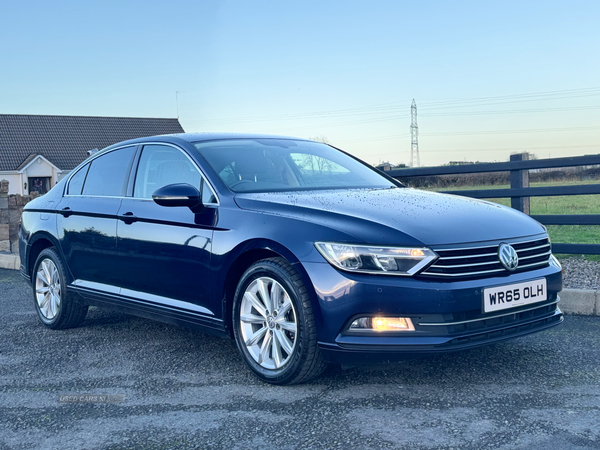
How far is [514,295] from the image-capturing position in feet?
13.0

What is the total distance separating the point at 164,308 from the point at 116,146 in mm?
Answer: 1682

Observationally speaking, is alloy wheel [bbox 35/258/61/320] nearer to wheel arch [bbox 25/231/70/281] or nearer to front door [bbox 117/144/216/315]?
wheel arch [bbox 25/231/70/281]

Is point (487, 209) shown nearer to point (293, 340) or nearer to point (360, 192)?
point (360, 192)

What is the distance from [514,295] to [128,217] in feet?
9.36

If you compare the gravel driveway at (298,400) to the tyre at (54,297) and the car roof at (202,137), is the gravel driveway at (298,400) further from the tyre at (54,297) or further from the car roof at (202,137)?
the car roof at (202,137)

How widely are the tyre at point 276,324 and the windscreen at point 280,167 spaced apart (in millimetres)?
752

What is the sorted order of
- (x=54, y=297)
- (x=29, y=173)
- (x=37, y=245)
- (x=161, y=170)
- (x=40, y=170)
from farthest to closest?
(x=40, y=170) → (x=29, y=173) → (x=37, y=245) → (x=54, y=297) → (x=161, y=170)

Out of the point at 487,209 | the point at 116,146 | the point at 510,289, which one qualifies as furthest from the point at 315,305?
the point at 116,146

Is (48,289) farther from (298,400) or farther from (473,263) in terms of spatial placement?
(473,263)

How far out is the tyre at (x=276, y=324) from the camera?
3941mm

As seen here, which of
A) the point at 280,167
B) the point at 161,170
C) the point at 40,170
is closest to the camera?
the point at 280,167

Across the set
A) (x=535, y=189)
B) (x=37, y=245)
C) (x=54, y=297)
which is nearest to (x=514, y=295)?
(x=535, y=189)

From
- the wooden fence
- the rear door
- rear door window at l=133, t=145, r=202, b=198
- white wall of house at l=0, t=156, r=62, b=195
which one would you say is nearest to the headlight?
rear door window at l=133, t=145, r=202, b=198

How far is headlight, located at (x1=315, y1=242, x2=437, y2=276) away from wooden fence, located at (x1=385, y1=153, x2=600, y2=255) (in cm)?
398
